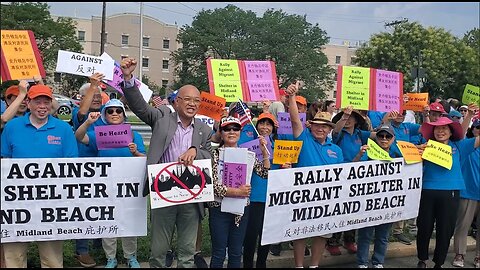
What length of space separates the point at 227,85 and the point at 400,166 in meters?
2.27

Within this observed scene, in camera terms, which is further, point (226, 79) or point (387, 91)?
point (387, 91)

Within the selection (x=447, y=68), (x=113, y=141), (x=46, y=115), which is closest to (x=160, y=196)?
(x=113, y=141)

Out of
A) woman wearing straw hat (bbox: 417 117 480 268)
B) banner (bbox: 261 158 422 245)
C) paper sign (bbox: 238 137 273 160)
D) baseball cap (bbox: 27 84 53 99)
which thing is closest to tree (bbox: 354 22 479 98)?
woman wearing straw hat (bbox: 417 117 480 268)

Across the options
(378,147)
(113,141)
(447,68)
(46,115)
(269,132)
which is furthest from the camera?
(447,68)

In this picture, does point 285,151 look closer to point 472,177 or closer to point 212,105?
point 212,105

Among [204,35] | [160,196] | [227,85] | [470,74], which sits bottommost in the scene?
[160,196]

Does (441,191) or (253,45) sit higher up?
(253,45)

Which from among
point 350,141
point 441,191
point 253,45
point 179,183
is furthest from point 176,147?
point 253,45

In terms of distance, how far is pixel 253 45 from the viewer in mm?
69688

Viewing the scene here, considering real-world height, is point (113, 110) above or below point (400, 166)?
above

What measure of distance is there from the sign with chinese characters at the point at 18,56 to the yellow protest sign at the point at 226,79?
6.38ft

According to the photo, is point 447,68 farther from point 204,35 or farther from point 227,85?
point 227,85

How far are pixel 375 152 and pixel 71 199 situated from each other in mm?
3309

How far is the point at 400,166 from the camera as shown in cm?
577
